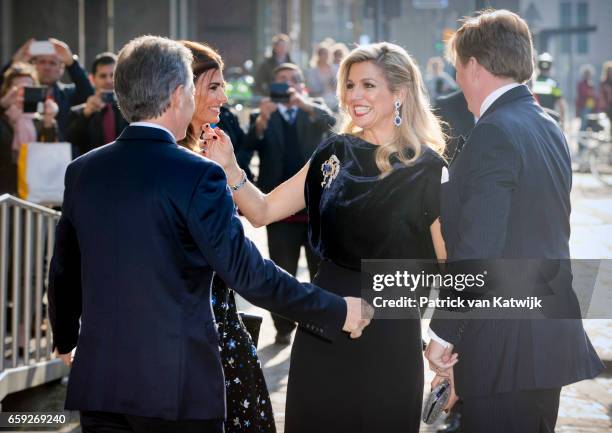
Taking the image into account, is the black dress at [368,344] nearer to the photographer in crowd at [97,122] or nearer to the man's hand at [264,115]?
the photographer in crowd at [97,122]

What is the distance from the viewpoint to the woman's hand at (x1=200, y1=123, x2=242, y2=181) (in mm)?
4348

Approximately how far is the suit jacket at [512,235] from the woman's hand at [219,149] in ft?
3.33

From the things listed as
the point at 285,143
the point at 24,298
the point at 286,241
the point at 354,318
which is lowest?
the point at 24,298

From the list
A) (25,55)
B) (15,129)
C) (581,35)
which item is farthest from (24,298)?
(581,35)

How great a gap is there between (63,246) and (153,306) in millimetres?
453

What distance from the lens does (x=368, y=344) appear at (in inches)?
161

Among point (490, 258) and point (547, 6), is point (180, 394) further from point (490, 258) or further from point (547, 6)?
point (547, 6)

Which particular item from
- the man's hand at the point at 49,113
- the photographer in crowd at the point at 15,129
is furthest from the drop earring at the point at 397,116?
the man's hand at the point at 49,113

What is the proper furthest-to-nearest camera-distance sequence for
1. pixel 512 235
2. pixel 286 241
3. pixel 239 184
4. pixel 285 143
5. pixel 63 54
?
1. pixel 63 54
2. pixel 285 143
3. pixel 286 241
4. pixel 239 184
5. pixel 512 235

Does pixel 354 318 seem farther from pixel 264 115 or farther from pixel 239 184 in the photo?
pixel 264 115

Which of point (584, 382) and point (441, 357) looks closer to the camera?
point (441, 357)

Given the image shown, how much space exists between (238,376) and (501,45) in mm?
1507

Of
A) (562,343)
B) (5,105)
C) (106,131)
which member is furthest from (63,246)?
(5,105)

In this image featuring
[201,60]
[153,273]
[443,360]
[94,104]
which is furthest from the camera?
[94,104]
